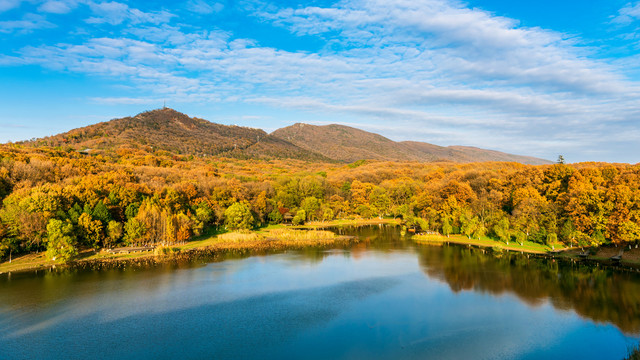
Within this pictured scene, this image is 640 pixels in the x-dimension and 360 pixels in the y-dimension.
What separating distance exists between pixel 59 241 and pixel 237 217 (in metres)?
24.3

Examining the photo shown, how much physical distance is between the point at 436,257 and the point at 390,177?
225ft

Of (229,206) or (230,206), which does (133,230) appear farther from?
(229,206)

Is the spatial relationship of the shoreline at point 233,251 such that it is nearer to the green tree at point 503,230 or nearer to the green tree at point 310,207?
the green tree at point 503,230

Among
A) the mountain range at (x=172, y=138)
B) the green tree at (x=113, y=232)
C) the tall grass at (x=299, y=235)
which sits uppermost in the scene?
the mountain range at (x=172, y=138)

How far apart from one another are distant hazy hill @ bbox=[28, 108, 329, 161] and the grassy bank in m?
81.7

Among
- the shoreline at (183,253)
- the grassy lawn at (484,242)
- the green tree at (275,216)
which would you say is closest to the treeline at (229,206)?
the green tree at (275,216)

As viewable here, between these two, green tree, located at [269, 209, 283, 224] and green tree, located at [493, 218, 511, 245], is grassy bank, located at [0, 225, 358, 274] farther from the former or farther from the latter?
green tree, located at [493, 218, 511, 245]

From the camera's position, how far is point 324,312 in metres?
24.8

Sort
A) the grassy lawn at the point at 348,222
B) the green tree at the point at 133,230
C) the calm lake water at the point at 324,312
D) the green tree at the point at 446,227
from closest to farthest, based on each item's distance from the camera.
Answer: the calm lake water at the point at 324,312
the green tree at the point at 133,230
the green tree at the point at 446,227
the grassy lawn at the point at 348,222

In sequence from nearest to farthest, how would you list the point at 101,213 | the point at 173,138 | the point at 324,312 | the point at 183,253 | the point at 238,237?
the point at 324,312 → the point at 101,213 → the point at 183,253 → the point at 238,237 → the point at 173,138

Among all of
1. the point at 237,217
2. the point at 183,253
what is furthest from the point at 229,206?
the point at 183,253

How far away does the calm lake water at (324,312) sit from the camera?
63.4ft

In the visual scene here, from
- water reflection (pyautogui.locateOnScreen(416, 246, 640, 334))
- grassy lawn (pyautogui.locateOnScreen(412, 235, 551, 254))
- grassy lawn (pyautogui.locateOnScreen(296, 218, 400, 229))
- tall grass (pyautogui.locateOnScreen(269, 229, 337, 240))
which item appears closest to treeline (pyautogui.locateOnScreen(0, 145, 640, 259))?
grassy lawn (pyautogui.locateOnScreen(412, 235, 551, 254))

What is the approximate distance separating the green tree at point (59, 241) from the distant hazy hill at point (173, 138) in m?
85.6
